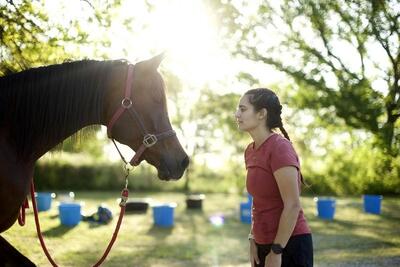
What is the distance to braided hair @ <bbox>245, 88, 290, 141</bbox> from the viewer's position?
9.32ft

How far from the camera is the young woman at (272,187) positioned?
2.56 m

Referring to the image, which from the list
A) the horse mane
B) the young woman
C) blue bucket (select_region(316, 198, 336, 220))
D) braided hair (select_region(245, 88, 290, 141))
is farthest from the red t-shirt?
blue bucket (select_region(316, 198, 336, 220))

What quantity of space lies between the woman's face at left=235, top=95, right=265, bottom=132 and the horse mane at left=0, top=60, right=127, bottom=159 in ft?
3.05

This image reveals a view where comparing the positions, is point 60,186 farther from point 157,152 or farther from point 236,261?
point 157,152

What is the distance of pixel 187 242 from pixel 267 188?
23.1 ft

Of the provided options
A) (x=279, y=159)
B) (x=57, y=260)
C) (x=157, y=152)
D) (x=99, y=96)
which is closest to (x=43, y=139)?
(x=99, y=96)

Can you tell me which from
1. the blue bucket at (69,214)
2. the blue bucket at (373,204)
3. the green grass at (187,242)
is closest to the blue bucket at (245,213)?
the green grass at (187,242)

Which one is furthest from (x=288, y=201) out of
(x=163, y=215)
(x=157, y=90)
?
(x=163, y=215)

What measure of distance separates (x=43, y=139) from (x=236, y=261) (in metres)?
5.26

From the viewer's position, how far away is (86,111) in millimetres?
3170

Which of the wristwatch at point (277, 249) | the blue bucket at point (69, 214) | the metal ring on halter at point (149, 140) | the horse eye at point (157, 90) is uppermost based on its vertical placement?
the horse eye at point (157, 90)

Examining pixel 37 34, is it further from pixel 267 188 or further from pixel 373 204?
pixel 373 204

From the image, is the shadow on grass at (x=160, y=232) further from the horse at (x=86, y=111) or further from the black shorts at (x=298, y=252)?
the black shorts at (x=298, y=252)

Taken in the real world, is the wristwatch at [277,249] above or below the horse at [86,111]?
below
